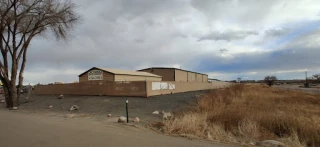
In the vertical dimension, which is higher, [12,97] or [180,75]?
[180,75]

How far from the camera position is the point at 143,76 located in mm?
48875

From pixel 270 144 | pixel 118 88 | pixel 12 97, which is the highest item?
pixel 118 88

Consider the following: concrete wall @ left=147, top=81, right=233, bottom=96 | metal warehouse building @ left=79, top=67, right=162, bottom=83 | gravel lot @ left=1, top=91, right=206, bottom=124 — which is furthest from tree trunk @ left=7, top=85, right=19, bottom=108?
metal warehouse building @ left=79, top=67, right=162, bottom=83

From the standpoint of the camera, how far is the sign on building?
136 ft

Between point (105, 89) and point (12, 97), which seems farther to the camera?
point (105, 89)

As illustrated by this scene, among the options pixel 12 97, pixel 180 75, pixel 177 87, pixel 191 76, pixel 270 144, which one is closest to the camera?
pixel 270 144

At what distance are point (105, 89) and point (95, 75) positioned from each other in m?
10.4

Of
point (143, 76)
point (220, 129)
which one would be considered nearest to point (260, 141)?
point (220, 129)

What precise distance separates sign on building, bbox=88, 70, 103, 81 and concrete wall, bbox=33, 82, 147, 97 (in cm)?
526

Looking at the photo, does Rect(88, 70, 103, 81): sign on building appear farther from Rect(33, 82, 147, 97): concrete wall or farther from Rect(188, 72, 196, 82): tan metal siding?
Rect(188, 72, 196, 82): tan metal siding

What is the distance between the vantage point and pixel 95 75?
42.6 meters

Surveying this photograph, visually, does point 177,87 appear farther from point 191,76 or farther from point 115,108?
point 191,76

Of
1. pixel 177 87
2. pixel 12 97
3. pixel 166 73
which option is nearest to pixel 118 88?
pixel 12 97

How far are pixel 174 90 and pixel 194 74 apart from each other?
40.0 m
